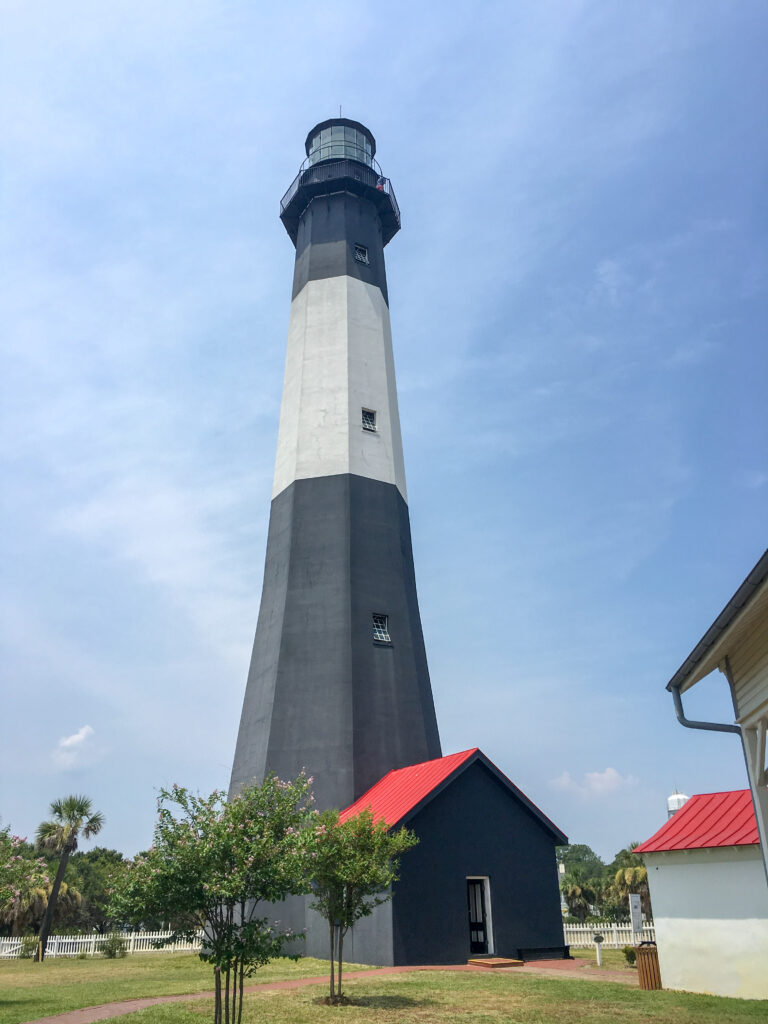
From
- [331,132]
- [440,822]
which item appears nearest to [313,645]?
[440,822]

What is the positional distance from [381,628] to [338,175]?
20153 mm

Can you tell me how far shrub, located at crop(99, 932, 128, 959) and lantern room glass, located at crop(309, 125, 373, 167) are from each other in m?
33.6

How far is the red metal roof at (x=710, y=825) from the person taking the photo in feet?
48.7

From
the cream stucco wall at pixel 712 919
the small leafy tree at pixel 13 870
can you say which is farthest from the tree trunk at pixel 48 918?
the cream stucco wall at pixel 712 919

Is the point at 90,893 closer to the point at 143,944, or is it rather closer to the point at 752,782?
the point at 143,944

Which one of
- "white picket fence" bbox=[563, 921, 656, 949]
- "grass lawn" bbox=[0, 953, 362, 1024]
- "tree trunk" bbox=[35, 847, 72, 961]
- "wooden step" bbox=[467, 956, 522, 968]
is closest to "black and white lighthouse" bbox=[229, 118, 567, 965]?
"wooden step" bbox=[467, 956, 522, 968]

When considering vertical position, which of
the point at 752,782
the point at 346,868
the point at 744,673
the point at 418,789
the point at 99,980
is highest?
the point at 744,673

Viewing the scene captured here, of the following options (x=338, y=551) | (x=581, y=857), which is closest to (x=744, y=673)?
(x=338, y=551)

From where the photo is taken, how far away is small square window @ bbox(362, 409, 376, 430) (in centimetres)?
2944

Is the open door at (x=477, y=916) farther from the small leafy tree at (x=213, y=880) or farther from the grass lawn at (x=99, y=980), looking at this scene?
the small leafy tree at (x=213, y=880)

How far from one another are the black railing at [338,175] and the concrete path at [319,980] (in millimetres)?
29509

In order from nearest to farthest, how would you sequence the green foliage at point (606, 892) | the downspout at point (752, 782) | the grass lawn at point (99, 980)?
the downspout at point (752, 782) < the grass lawn at point (99, 980) < the green foliage at point (606, 892)

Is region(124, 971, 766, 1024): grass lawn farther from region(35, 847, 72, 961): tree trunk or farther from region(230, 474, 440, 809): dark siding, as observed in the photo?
region(35, 847, 72, 961): tree trunk

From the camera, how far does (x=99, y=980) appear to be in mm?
19859
